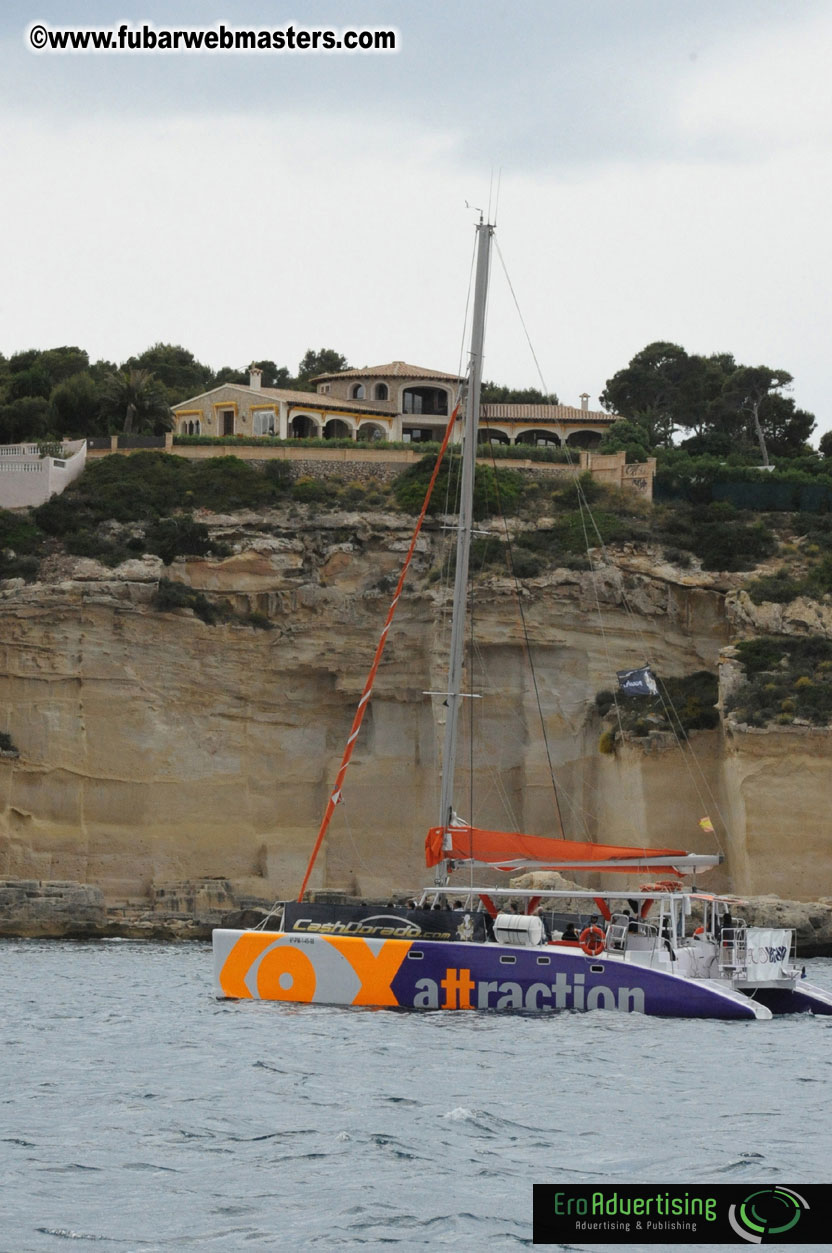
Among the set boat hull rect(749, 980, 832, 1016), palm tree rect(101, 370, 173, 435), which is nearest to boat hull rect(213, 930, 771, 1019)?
boat hull rect(749, 980, 832, 1016)

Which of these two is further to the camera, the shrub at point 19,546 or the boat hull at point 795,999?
the shrub at point 19,546

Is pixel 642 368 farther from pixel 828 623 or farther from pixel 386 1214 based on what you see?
pixel 386 1214

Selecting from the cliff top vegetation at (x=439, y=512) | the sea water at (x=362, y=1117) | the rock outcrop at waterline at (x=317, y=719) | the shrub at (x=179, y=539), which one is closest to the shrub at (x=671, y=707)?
the rock outcrop at waterline at (x=317, y=719)

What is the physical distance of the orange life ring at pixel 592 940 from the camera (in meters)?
28.1

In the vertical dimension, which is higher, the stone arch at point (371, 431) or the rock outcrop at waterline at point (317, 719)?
the stone arch at point (371, 431)

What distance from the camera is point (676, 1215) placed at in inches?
565

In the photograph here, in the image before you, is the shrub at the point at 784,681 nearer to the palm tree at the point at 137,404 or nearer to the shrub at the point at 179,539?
the shrub at the point at 179,539

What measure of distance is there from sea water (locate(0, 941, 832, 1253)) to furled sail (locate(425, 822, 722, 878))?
10.0 feet

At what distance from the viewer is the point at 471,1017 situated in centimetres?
2736

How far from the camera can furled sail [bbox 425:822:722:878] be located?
1178 inches

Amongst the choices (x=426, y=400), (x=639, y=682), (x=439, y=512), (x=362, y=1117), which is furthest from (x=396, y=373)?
(x=362, y=1117)

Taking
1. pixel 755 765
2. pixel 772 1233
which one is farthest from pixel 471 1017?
pixel 755 765

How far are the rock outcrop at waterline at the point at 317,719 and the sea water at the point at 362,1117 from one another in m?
20.7

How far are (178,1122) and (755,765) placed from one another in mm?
31023
